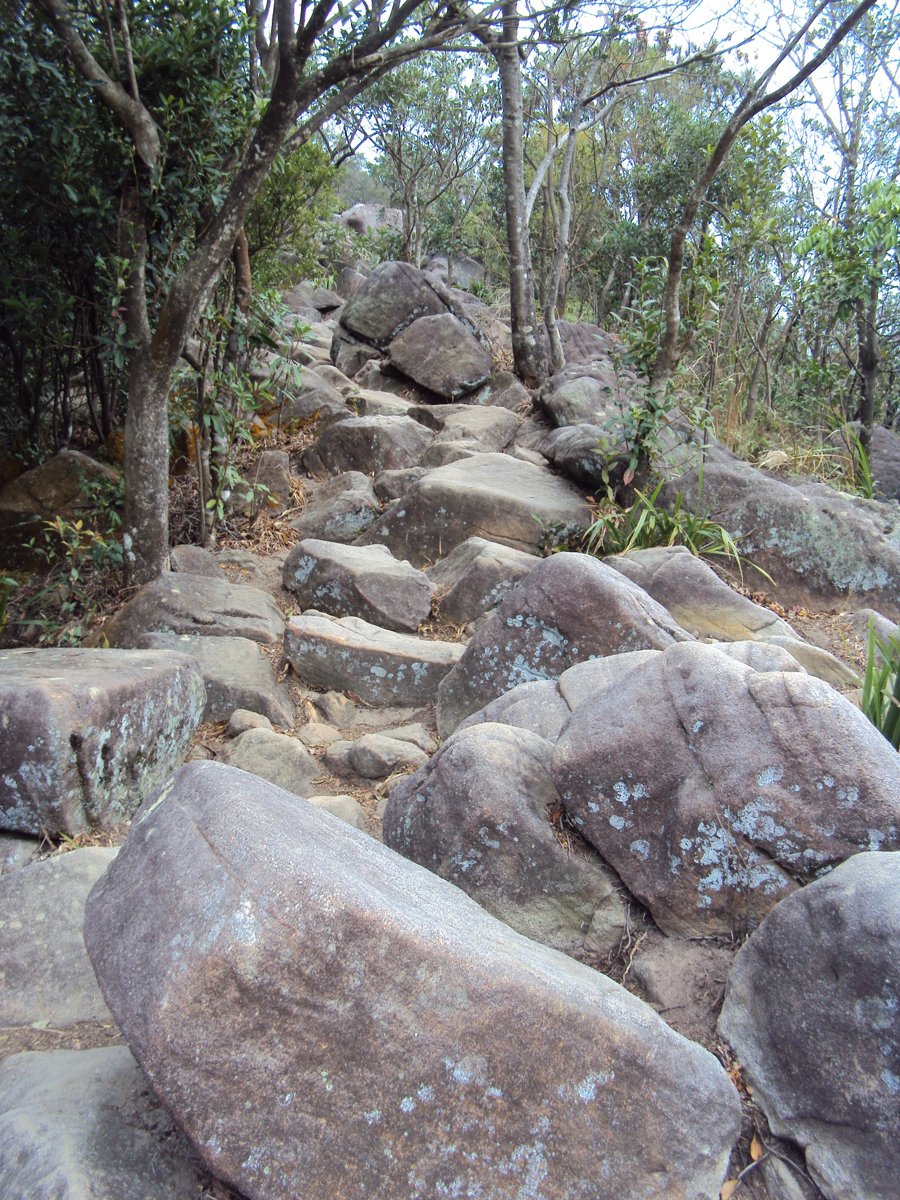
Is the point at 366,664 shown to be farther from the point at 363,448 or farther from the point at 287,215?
the point at 287,215

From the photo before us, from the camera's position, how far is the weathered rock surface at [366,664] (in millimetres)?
4711

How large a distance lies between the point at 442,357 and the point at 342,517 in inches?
155

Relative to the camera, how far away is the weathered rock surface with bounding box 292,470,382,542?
686cm

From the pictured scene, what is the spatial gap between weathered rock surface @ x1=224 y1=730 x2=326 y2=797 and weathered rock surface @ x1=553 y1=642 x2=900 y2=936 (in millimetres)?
1659

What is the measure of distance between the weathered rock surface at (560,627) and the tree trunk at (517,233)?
640 cm

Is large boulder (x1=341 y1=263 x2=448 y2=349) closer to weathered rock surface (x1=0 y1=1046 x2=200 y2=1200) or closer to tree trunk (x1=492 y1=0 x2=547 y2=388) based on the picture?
tree trunk (x1=492 y1=0 x2=547 y2=388)

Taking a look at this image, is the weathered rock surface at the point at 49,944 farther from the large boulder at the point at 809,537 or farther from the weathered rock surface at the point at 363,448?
the weathered rock surface at the point at 363,448

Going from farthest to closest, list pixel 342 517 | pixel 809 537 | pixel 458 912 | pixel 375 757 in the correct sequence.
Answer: pixel 342 517 → pixel 809 537 → pixel 375 757 → pixel 458 912

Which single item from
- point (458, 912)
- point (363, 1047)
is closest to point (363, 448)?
point (458, 912)

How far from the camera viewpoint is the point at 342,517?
22.7ft

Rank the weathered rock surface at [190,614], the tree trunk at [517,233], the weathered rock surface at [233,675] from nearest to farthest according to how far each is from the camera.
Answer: the weathered rock surface at [233,675] → the weathered rock surface at [190,614] → the tree trunk at [517,233]

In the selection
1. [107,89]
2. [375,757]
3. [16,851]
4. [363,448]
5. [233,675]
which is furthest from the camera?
[363,448]

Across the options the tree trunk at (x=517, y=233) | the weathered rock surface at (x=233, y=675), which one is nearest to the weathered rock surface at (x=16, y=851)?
the weathered rock surface at (x=233, y=675)

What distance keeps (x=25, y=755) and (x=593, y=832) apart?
193 cm
